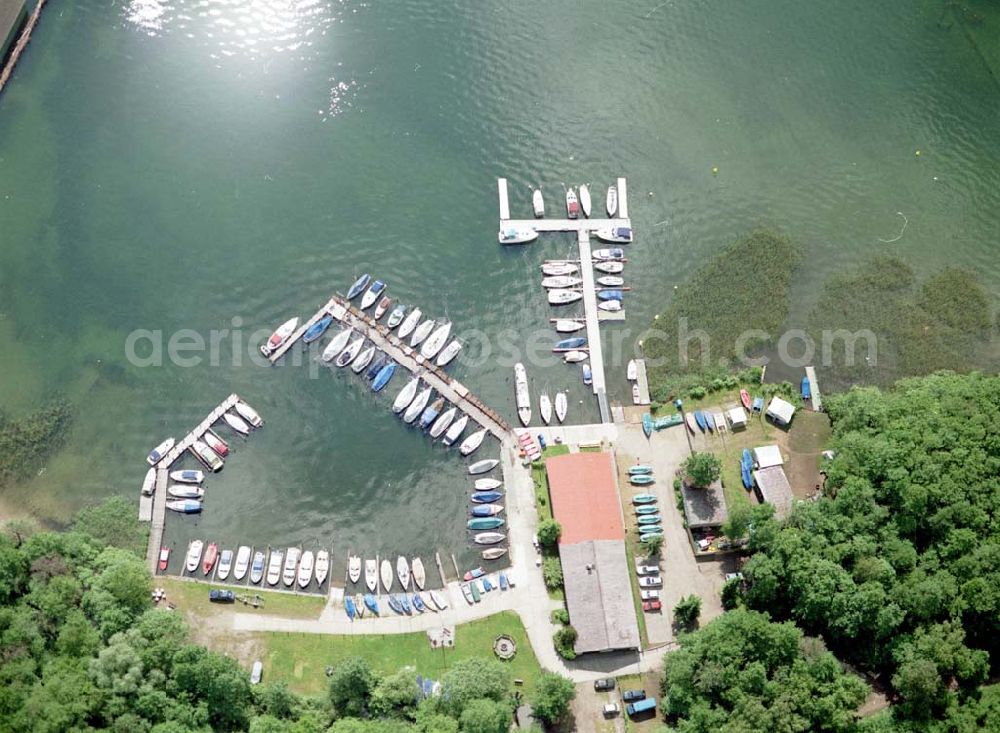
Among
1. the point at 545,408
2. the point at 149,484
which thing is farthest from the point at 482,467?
the point at 149,484

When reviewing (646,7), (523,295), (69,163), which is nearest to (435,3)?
(646,7)

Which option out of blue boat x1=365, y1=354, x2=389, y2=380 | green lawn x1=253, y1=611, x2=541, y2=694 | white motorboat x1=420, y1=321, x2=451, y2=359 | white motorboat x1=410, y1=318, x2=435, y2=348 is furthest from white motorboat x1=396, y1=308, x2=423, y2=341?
green lawn x1=253, y1=611, x2=541, y2=694

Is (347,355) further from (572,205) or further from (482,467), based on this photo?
(572,205)

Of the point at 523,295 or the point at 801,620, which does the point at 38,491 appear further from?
the point at 801,620

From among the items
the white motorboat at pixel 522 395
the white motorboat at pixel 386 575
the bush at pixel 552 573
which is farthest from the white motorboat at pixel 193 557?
the white motorboat at pixel 522 395

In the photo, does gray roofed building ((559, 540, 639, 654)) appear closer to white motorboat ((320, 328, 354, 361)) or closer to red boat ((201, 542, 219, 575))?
white motorboat ((320, 328, 354, 361))

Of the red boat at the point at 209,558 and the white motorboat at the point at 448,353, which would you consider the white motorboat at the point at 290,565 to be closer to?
the red boat at the point at 209,558
